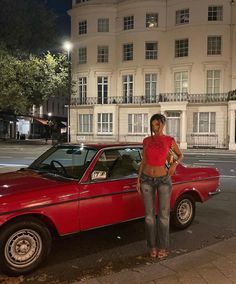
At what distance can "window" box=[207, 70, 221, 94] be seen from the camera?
1329 inches

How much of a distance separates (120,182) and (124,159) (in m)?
0.57

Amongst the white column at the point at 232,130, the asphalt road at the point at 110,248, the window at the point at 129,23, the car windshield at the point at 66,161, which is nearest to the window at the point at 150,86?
the window at the point at 129,23

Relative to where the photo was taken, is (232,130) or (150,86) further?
(150,86)

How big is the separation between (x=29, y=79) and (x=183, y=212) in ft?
100

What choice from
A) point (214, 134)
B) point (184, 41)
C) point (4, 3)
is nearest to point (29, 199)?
point (214, 134)

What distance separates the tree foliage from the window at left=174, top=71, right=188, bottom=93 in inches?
424

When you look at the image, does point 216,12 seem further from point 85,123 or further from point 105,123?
point 85,123

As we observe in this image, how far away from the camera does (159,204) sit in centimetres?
507

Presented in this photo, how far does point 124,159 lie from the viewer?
20.1 feet

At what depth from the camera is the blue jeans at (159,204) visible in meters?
5.03

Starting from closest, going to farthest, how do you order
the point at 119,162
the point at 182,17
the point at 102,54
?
Answer: 1. the point at 119,162
2. the point at 182,17
3. the point at 102,54

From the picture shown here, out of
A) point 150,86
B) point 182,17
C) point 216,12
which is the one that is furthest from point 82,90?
point 216,12

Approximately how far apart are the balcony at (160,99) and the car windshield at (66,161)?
27798 millimetres

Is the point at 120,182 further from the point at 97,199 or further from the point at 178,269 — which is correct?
the point at 178,269
